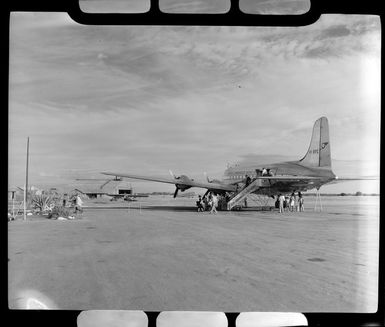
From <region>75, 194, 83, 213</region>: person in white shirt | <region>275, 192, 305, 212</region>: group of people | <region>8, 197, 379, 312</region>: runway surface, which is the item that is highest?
<region>75, 194, 83, 213</region>: person in white shirt

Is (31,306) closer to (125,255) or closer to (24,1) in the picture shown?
(125,255)

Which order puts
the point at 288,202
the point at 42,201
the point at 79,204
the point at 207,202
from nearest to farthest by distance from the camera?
the point at 42,201
the point at 79,204
the point at 207,202
the point at 288,202

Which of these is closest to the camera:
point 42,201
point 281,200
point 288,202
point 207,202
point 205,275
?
point 205,275

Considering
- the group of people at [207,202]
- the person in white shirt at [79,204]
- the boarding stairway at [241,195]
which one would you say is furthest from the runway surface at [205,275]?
the boarding stairway at [241,195]

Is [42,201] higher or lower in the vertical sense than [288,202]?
higher

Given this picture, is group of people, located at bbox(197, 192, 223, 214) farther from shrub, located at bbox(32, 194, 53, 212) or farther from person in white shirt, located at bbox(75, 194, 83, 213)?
shrub, located at bbox(32, 194, 53, 212)

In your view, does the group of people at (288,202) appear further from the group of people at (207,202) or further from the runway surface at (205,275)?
the runway surface at (205,275)

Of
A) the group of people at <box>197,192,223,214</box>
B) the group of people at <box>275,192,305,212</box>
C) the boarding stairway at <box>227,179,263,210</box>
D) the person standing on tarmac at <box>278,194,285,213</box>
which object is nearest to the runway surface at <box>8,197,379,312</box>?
the group of people at <box>197,192,223,214</box>

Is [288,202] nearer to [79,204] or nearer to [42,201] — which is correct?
[79,204]

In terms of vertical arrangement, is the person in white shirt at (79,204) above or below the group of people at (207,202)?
above

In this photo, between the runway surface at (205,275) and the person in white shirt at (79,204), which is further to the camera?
the person in white shirt at (79,204)

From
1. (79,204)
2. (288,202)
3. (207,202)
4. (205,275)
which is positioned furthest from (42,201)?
(288,202)

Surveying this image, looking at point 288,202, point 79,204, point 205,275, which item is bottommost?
point 205,275
